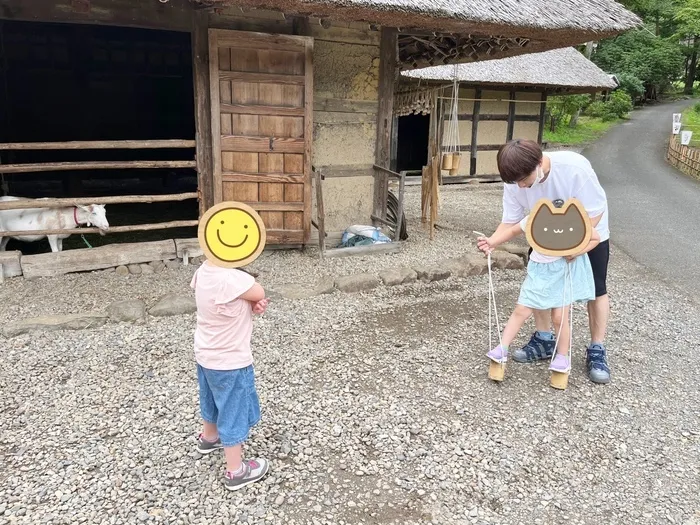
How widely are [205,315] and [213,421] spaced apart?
57 cm

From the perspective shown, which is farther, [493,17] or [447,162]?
[447,162]

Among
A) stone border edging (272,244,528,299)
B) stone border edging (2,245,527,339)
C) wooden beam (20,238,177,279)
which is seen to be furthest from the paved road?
wooden beam (20,238,177,279)

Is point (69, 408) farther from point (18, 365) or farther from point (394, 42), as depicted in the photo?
point (394, 42)

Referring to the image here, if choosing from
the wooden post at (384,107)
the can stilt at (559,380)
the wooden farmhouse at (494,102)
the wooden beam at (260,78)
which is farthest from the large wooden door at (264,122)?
the wooden farmhouse at (494,102)

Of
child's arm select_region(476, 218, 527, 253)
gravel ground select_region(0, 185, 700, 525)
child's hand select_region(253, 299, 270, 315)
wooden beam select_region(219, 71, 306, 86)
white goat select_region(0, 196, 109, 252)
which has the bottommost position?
gravel ground select_region(0, 185, 700, 525)

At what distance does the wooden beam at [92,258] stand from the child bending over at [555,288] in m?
3.36

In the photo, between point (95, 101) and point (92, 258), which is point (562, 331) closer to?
point (92, 258)

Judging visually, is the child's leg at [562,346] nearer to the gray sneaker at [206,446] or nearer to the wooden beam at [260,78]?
the gray sneaker at [206,446]

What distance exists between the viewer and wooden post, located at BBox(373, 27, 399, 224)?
608 cm

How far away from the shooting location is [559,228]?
115 inches

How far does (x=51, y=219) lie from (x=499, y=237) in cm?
416

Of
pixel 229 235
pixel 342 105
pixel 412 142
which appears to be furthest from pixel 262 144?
pixel 412 142

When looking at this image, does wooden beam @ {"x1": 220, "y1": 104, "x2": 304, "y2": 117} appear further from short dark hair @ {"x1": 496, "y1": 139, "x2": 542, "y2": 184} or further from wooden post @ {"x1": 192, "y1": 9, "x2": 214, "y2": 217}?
short dark hair @ {"x1": 496, "y1": 139, "x2": 542, "y2": 184}

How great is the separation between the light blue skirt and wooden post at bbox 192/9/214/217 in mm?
3555
